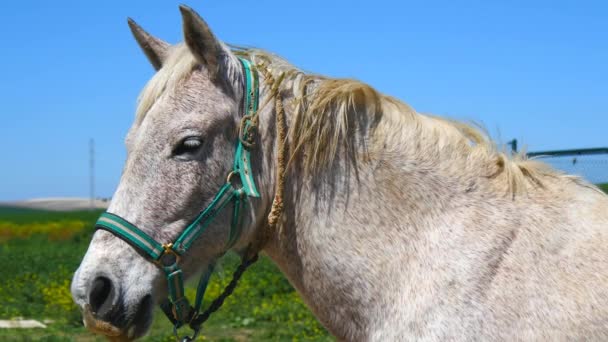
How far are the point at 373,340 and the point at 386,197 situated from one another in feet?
1.46

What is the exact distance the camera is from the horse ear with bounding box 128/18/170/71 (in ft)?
9.22

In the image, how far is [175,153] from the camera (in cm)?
245

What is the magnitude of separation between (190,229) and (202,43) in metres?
0.60

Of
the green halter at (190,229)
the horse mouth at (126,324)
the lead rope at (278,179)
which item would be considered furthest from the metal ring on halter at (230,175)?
the horse mouth at (126,324)

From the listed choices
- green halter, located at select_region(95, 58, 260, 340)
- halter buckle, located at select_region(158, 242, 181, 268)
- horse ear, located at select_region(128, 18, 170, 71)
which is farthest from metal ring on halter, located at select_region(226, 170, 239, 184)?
horse ear, located at select_region(128, 18, 170, 71)

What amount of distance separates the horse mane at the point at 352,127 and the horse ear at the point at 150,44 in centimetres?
18

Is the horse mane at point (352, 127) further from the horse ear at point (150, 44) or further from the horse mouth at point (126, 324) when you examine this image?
the horse mouth at point (126, 324)

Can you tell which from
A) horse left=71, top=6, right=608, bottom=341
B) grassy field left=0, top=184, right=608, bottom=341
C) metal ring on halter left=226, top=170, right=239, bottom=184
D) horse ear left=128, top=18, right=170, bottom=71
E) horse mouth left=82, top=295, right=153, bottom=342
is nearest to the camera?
horse left=71, top=6, right=608, bottom=341

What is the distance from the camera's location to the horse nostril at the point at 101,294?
233 cm

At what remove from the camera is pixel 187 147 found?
2.45 m

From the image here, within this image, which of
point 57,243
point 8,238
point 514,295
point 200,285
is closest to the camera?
point 514,295

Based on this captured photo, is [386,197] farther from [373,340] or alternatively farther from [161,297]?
[161,297]

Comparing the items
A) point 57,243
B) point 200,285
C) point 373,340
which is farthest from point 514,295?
point 57,243

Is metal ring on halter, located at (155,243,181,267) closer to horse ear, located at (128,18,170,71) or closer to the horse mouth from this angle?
the horse mouth
